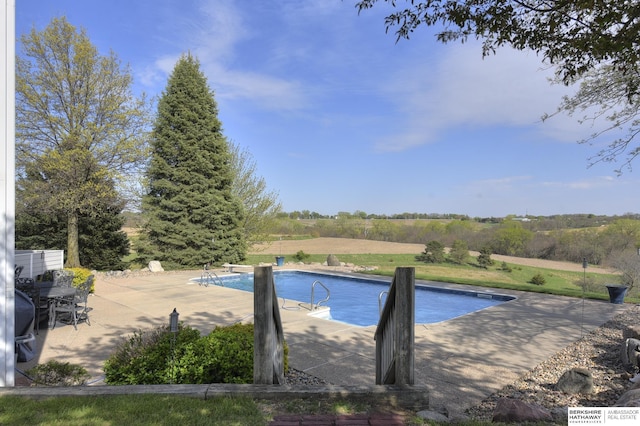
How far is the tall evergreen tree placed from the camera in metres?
17.4

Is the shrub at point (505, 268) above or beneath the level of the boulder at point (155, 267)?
beneath

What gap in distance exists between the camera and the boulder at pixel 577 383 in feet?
12.6

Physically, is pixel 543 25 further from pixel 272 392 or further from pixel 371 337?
pixel 371 337

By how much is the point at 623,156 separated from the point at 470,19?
535 cm

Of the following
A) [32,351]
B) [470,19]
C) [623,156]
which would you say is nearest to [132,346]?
[32,351]

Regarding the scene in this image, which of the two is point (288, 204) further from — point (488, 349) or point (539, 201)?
point (488, 349)

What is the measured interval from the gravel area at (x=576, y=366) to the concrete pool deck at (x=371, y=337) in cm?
14

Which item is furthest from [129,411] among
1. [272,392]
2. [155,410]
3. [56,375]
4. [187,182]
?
[187,182]

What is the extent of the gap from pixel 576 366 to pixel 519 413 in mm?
2817

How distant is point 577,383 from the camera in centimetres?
386

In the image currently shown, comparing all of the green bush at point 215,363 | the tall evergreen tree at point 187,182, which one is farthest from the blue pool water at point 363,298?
the green bush at point 215,363

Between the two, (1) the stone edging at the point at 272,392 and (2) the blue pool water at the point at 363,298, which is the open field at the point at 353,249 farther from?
(1) the stone edging at the point at 272,392

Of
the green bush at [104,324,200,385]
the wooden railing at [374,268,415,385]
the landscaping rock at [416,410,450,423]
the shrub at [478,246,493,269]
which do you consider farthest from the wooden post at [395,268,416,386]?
the shrub at [478,246,493,269]

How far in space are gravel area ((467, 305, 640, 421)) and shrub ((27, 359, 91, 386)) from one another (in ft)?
13.1
